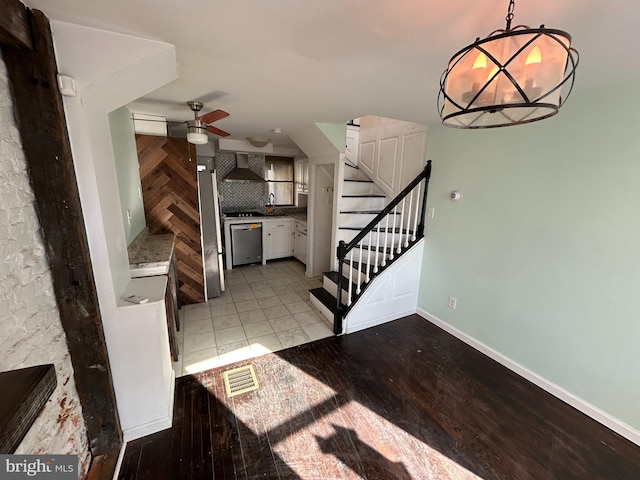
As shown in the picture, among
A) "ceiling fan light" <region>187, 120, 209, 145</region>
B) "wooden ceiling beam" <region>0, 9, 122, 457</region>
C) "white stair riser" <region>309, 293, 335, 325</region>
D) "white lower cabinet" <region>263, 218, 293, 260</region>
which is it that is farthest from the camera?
"white lower cabinet" <region>263, 218, 293, 260</region>

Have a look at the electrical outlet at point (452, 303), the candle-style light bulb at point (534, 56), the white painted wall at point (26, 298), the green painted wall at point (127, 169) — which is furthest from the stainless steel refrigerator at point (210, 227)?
the candle-style light bulb at point (534, 56)

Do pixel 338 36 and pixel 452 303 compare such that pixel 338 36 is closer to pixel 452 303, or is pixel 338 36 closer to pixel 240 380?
pixel 240 380

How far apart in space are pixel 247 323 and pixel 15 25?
8.82ft

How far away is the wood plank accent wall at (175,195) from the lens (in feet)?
9.54

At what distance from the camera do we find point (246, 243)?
4.79m

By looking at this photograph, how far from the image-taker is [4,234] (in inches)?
39.1

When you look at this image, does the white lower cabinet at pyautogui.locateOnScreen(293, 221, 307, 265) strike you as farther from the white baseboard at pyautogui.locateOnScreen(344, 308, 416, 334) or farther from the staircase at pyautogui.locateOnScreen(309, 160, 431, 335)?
the white baseboard at pyautogui.locateOnScreen(344, 308, 416, 334)

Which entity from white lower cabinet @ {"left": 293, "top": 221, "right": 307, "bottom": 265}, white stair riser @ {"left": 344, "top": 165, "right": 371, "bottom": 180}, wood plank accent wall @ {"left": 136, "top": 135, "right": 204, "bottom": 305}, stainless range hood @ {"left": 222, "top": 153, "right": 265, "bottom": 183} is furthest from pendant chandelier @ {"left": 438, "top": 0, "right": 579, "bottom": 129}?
stainless range hood @ {"left": 222, "top": 153, "right": 265, "bottom": 183}

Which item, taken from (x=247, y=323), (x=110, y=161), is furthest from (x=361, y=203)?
(x=110, y=161)

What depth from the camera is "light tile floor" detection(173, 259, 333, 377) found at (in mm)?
2490

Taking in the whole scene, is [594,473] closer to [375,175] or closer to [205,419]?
[205,419]

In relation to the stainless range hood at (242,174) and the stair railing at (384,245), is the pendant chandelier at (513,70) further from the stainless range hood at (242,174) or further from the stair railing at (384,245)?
the stainless range hood at (242,174)

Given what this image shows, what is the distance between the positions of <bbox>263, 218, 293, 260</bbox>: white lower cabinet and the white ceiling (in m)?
3.11

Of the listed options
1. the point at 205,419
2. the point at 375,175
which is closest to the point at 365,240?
the point at 375,175
